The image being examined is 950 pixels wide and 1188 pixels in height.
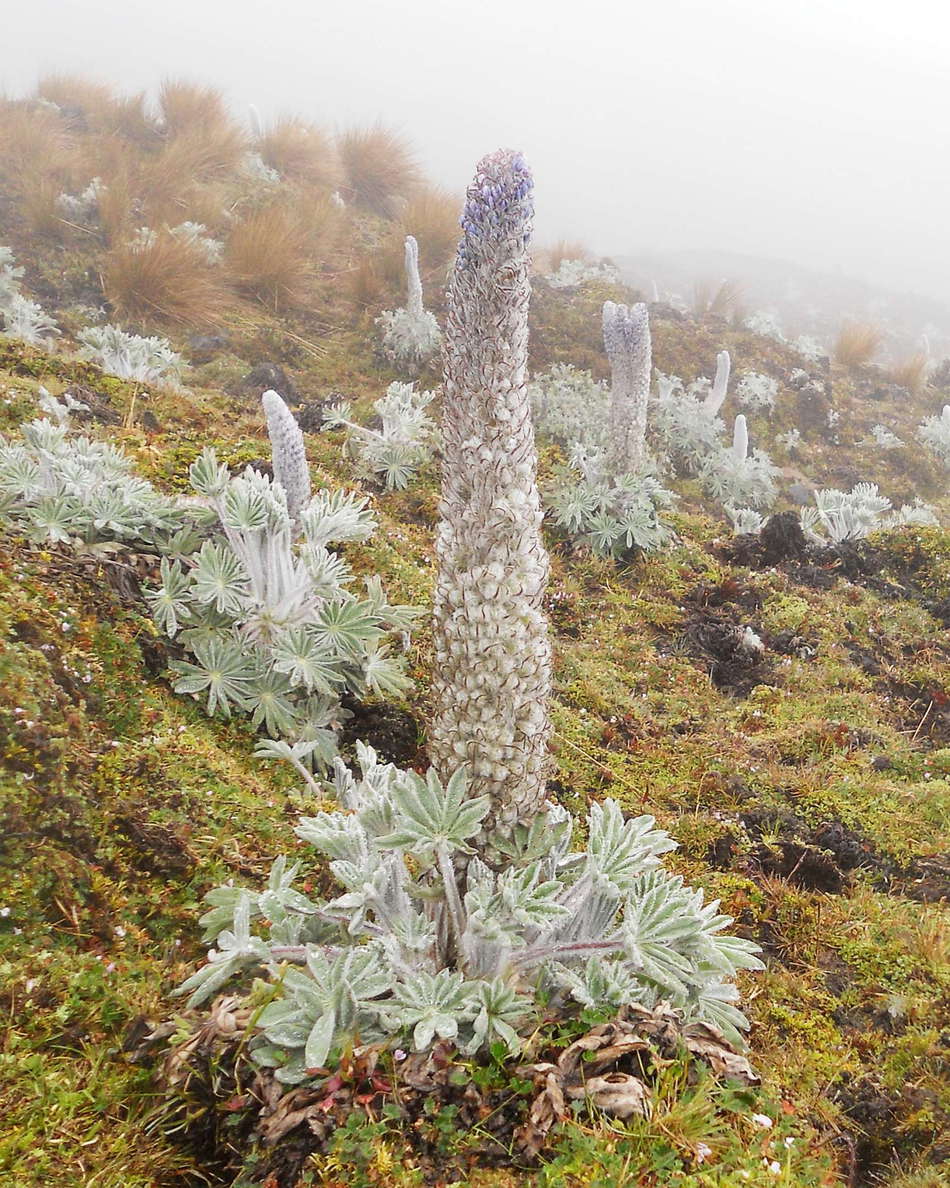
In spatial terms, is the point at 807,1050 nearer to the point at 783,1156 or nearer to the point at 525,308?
the point at 783,1156

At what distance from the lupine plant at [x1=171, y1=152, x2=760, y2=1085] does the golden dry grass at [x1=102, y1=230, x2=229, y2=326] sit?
1037 cm

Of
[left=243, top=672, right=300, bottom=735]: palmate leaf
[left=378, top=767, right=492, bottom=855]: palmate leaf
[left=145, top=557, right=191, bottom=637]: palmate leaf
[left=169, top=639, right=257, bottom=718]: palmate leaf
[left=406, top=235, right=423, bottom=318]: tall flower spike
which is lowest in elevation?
[left=243, top=672, right=300, bottom=735]: palmate leaf

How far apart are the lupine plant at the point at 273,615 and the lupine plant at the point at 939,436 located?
40.0 feet

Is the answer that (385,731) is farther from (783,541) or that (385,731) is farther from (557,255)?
(557,255)

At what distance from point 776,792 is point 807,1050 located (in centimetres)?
162

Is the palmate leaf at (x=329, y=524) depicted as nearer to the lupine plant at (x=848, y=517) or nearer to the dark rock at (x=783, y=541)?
the dark rock at (x=783, y=541)

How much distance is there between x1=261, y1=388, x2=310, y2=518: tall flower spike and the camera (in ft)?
12.7

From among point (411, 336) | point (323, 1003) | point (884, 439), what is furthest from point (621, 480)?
point (884, 439)

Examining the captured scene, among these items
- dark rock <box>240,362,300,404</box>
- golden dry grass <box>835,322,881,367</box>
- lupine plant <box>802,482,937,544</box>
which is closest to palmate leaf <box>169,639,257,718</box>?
lupine plant <box>802,482,937,544</box>

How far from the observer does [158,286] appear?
10977 millimetres

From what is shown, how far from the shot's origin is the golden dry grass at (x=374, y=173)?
17438 mm

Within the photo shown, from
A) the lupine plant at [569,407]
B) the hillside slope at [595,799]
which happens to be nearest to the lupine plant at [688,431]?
the lupine plant at [569,407]

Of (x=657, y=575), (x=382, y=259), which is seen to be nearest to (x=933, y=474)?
(x=657, y=575)

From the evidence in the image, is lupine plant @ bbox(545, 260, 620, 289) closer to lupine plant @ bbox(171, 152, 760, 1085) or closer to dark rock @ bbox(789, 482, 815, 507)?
dark rock @ bbox(789, 482, 815, 507)
